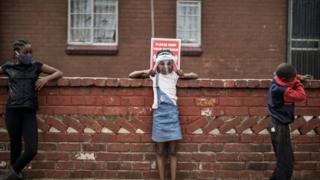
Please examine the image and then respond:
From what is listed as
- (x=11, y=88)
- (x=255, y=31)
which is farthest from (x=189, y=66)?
(x=11, y=88)

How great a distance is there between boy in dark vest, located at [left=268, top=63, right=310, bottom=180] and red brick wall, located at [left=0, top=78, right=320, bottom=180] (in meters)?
0.45

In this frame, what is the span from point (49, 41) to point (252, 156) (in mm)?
6615

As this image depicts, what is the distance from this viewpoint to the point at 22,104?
5812mm

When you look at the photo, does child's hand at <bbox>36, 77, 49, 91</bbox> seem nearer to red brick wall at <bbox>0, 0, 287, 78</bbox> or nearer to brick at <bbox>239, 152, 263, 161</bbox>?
brick at <bbox>239, 152, 263, 161</bbox>

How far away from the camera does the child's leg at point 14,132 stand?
5.91 metres

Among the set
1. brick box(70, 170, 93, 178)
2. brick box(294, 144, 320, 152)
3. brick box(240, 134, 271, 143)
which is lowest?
brick box(70, 170, 93, 178)

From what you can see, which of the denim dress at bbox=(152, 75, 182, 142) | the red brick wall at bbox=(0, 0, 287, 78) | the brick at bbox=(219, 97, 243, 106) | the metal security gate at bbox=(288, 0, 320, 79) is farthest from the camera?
the metal security gate at bbox=(288, 0, 320, 79)

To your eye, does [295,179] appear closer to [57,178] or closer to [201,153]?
[201,153]

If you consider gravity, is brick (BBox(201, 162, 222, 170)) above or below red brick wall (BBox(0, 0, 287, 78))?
below

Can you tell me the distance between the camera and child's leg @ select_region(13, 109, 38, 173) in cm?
585

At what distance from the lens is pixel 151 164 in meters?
6.34

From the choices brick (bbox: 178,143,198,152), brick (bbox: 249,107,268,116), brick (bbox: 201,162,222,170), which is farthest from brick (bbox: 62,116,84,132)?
brick (bbox: 249,107,268,116)

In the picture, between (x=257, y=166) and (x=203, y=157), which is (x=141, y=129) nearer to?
(x=203, y=157)

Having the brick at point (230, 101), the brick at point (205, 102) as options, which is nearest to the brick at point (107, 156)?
the brick at point (205, 102)
